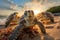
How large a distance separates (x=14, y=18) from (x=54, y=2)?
10.5ft

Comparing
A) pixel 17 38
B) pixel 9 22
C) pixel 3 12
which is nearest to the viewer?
pixel 17 38

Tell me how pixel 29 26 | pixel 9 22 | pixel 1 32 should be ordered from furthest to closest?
pixel 9 22
pixel 1 32
pixel 29 26

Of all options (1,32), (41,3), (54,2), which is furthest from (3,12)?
(1,32)

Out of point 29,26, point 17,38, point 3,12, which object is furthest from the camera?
point 3,12

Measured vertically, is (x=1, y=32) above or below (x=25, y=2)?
below

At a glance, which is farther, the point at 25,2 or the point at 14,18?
the point at 25,2

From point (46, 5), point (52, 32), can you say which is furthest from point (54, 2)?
point (52, 32)

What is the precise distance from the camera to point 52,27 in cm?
312

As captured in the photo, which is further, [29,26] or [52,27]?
[52,27]

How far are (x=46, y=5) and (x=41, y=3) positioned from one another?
0.71 ft

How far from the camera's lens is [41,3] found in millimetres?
6734

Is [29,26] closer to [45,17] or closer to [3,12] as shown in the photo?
[45,17]

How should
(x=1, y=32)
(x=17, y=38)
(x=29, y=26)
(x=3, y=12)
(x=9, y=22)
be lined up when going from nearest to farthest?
(x=17, y=38), (x=29, y=26), (x=1, y=32), (x=9, y=22), (x=3, y=12)

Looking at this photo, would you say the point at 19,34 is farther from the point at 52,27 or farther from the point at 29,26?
the point at 52,27
